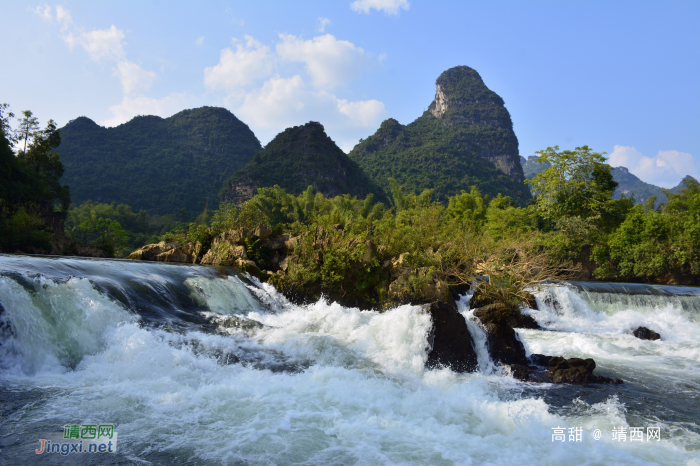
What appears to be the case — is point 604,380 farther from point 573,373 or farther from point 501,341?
point 501,341

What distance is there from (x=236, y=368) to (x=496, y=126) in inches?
5412

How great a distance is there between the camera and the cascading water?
4.16 meters

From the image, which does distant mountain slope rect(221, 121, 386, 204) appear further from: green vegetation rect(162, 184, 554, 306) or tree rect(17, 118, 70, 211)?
green vegetation rect(162, 184, 554, 306)

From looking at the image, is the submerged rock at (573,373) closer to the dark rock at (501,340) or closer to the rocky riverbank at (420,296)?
the rocky riverbank at (420,296)

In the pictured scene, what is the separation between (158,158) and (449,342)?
306 ft

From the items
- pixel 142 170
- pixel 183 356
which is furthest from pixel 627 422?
pixel 142 170

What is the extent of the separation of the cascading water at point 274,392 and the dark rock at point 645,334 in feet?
7.18

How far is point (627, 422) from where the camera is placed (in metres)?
5.55

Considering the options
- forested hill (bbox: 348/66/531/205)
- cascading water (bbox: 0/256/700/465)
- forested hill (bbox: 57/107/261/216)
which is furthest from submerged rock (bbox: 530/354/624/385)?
forested hill (bbox: 348/66/531/205)

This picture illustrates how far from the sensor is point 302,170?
7275 cm

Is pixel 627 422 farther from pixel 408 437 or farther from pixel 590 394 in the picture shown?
pixel 408 437

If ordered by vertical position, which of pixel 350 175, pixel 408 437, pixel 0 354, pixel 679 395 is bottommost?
pixel 679 395

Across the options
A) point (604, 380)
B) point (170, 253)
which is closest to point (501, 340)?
point (604, 380)

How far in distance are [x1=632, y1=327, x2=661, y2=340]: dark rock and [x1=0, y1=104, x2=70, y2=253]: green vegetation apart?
25.7 meters
